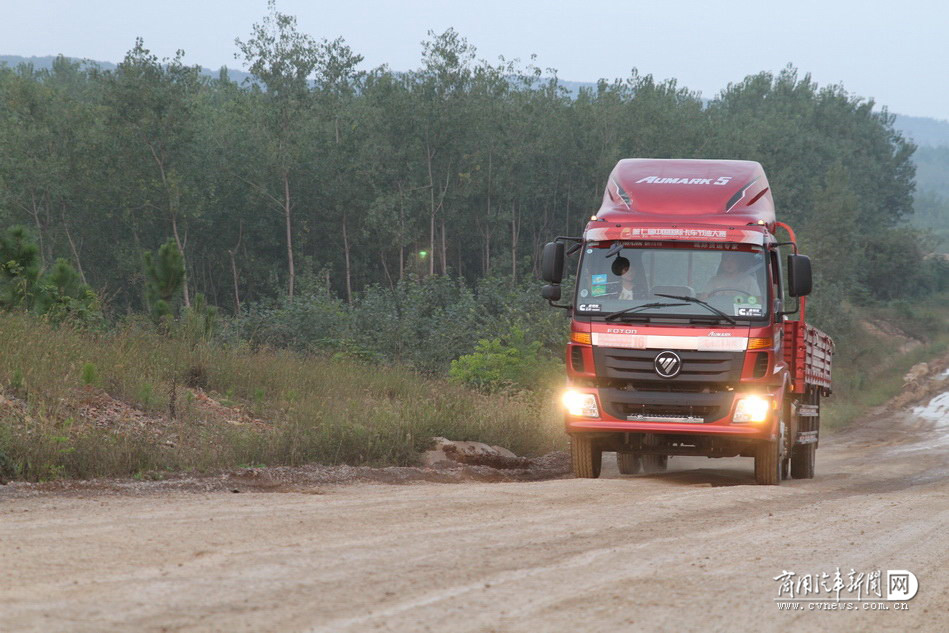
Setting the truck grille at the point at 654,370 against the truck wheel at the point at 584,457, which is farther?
the truck wheel at the point at 584,457

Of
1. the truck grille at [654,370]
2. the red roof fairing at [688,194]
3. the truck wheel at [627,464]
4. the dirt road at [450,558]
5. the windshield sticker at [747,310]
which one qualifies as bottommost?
the truck wheel at [627,464]

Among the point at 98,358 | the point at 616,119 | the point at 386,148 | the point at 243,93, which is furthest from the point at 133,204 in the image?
the point at 98,358

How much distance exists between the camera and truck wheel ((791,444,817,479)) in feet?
54.3

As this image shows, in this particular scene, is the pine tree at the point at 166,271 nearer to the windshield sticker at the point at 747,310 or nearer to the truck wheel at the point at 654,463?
the truck wheel at the point at 654,463

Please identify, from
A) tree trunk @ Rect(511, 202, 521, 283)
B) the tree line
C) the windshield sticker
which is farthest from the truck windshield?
tree trunk @ Rect(511, 202, 521, 283)

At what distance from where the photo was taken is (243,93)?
86.1 m

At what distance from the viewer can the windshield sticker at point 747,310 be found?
1279 centimetres

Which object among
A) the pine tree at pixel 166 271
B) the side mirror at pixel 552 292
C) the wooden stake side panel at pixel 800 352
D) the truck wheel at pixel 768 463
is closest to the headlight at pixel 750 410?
the truck wheel at pixel 768 463

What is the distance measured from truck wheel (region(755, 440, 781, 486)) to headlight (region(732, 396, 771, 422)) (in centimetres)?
74

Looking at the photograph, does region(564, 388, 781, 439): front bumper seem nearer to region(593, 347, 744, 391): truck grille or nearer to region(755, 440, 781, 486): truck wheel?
region(593, 347, 744, 391): truck grille

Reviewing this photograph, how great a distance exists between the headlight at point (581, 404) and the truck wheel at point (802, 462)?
187 inches

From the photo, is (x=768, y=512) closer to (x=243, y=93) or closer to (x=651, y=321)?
(x=651, y=321)

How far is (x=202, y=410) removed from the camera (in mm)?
15617

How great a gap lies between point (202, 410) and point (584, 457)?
5.52 metres
